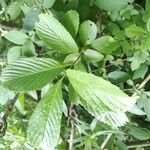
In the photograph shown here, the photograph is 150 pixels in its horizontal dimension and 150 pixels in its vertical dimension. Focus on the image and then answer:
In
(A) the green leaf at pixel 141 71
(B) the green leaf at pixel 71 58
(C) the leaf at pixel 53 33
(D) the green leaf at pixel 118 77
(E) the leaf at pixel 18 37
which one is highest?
(C) the leaf at pixel 53 33

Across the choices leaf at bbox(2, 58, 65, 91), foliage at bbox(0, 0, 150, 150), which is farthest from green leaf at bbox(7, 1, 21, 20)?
leaf at bbox(2, 58, 65, 91)

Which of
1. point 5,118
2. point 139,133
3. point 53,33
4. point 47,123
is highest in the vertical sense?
point 53,33

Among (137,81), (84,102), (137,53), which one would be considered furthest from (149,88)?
(84,102)

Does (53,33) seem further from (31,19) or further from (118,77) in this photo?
(118,77)

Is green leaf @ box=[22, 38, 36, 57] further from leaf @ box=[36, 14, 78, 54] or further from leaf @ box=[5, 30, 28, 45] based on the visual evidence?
leaf @ box=[36, 14, 78, 54]

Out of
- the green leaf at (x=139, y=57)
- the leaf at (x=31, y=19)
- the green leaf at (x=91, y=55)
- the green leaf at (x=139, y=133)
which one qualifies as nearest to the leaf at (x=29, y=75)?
the green leaf at (x=91, y=55)

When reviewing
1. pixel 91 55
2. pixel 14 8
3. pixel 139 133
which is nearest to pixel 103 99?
pixel 91 55

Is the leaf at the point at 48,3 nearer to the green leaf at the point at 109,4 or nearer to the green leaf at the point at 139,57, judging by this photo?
A: the green leaf at the point at 109,4
